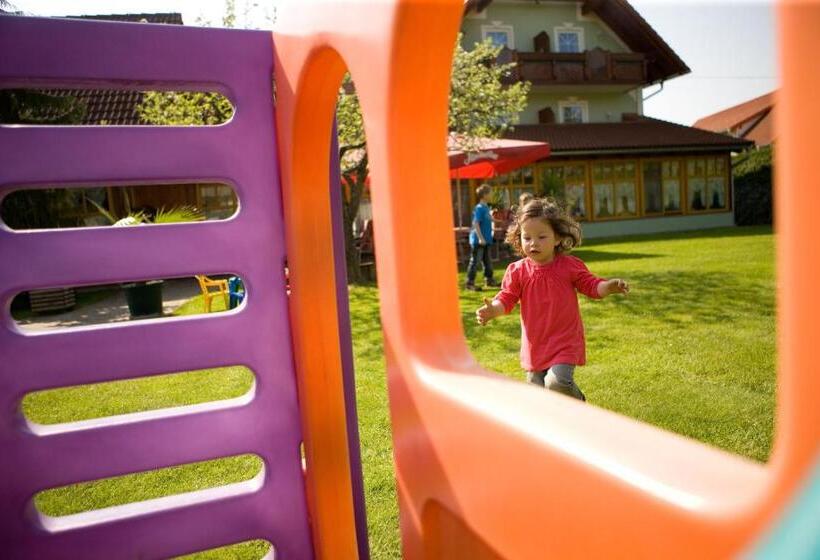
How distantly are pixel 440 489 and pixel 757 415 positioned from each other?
2633 millimetres

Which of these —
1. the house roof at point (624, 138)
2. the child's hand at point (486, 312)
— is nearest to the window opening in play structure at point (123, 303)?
the child's hand at point (486, 312)

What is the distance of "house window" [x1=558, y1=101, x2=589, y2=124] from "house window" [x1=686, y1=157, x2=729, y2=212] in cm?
368

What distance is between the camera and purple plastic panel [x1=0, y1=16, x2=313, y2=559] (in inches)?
59.8

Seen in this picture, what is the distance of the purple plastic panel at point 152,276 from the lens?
152 centimetres

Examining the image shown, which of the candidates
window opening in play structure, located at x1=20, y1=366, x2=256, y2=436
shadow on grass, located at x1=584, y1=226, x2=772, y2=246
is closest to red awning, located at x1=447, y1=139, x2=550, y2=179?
shadow on grass, located at x1=584, y1=226, x2=772, y2=246

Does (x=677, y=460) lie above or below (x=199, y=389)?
above

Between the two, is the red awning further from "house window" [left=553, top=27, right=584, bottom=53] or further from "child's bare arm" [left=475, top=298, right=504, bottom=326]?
"house window" [left=553, top=27, right=584, bottom=53]

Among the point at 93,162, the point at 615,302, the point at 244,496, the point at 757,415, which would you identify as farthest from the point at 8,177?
the point at 615,302

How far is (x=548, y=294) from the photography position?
2686 millimetres

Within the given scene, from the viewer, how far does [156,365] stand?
163 centimetres

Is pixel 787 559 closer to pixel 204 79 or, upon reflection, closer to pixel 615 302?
pixel 204 79

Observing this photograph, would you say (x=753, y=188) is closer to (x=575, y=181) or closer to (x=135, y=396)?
(x=575, y=181)

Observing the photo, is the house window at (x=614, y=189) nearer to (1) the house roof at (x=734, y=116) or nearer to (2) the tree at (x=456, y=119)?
(2) the tree at (x=456, y=119)

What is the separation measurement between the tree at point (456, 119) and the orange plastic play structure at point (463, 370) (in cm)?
716
